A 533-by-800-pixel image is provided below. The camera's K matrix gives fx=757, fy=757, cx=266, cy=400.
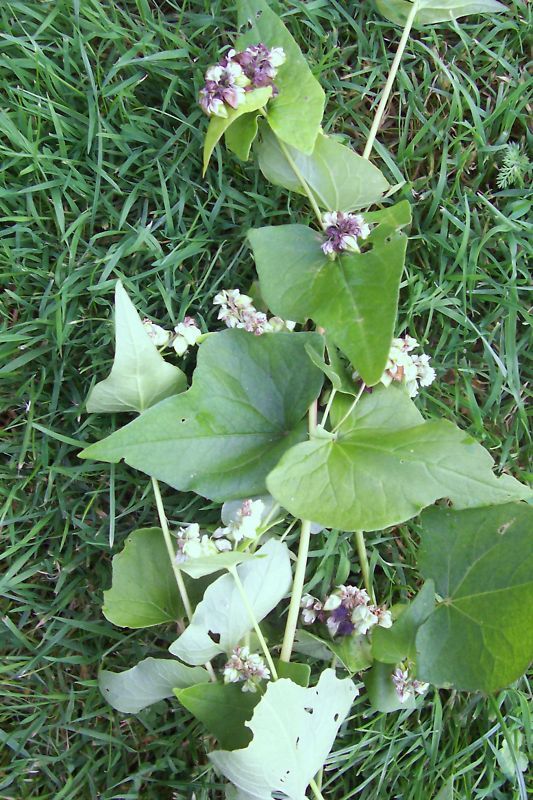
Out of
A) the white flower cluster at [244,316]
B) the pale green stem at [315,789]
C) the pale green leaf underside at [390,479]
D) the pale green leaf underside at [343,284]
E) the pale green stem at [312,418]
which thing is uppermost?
the pale green leaf underside at [343,284]

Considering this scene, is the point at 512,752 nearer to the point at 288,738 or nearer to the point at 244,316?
the point at 288,738

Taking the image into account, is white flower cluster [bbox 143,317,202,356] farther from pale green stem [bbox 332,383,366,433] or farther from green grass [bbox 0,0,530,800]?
pale green stem [bbox 332,383,366,433]

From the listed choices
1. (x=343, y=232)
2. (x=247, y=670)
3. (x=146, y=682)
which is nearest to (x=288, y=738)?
(x=247, y=670)

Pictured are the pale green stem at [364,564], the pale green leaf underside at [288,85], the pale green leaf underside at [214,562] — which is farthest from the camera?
the pale green stem at [364,564]

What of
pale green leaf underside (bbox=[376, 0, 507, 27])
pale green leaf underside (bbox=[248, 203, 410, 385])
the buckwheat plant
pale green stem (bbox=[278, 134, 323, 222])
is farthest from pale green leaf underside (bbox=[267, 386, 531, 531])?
pale green leaf underside (bbox=[376, 0, 507, 27])

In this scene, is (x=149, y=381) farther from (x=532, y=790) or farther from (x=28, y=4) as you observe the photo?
(x=532, y=790)

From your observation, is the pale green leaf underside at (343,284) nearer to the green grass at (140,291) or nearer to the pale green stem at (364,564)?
the green grass at (140,291)

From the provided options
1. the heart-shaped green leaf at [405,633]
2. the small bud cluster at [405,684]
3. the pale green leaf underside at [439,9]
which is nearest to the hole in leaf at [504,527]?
the heart-shaped green leaf at [405,633]

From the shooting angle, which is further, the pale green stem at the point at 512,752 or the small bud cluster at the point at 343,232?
the pale green stem at the point at 512,752
